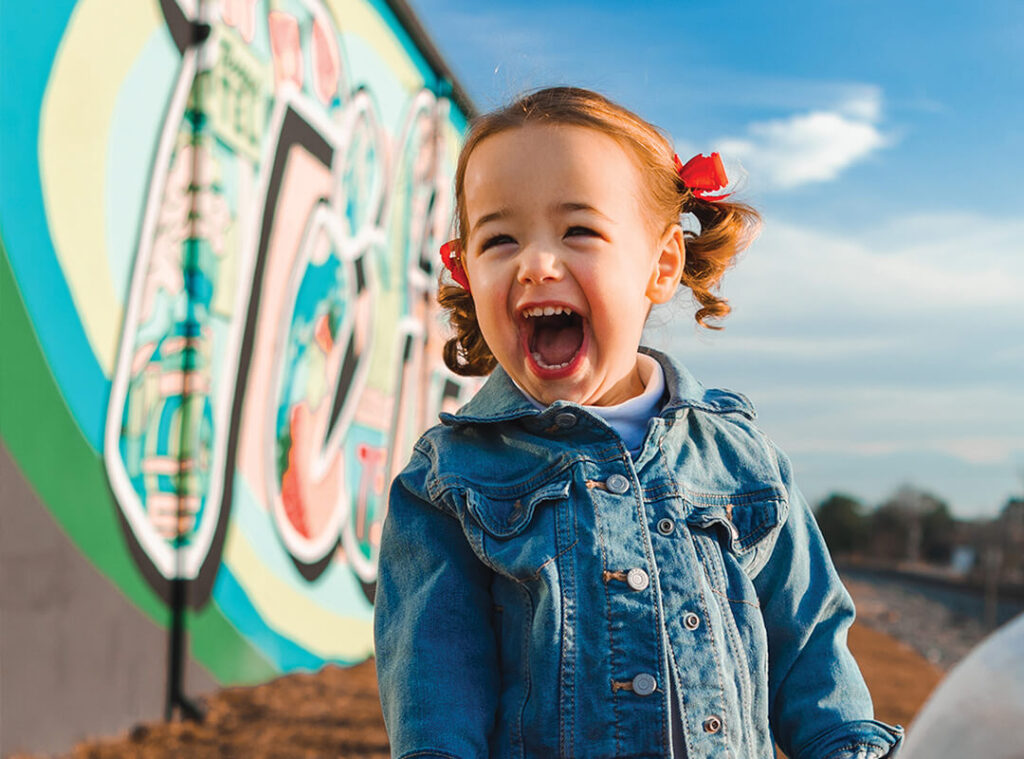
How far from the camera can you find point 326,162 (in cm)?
582

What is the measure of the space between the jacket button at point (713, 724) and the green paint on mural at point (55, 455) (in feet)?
9.17

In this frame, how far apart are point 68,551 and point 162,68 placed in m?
2.04

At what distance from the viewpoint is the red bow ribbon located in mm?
1826

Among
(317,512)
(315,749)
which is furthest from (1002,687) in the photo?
(317,512)

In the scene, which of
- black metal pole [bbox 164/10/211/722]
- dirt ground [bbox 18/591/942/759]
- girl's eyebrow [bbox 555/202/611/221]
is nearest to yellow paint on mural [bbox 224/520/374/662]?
dirt ground [bbox 18/591/942/759]

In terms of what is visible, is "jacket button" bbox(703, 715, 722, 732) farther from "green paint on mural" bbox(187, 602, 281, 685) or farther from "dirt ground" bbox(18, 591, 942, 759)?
"green paint on mural" bbox(187, 602, 281, 685)

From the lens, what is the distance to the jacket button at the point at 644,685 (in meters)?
1.38

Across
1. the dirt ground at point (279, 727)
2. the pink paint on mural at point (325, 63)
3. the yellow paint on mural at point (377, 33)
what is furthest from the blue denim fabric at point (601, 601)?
the yellow paint on mural at point (377, 33)

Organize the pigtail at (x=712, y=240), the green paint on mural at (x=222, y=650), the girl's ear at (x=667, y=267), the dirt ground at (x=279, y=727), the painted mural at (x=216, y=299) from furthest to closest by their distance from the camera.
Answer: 1. the green paint on mural at (x=222, y=650)
2. the dirt ground at (x=279, y=727)
3. the painted mural at (x=216, y=299)
4. the pigtail at (x=712, y=240)
5. the girl's ear at (x=667, y=267)

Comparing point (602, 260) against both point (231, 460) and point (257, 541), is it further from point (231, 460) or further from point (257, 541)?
point (257, 541)

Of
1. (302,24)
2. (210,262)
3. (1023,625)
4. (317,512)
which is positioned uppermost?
(302,24)

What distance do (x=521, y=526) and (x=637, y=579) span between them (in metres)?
0.18

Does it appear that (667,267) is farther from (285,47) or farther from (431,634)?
(285,47)

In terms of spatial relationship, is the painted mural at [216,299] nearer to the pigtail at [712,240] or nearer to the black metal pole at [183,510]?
the black metal pole at [183,510]
